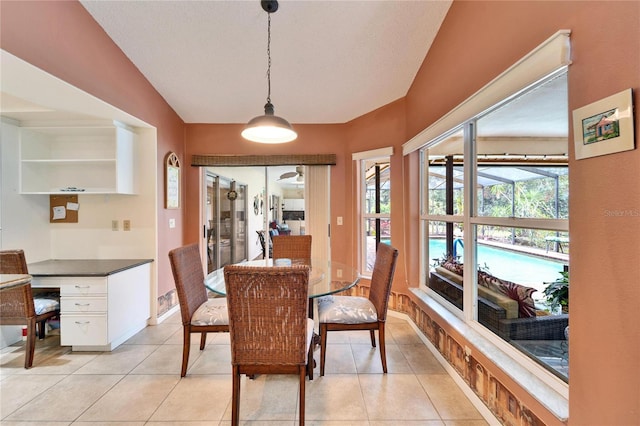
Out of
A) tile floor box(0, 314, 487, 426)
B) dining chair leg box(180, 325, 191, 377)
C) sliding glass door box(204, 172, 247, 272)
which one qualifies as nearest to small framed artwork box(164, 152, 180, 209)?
sliding glass door box(204, 172, 247, 272)

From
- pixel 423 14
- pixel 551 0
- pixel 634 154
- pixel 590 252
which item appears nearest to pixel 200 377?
pixel 590 252

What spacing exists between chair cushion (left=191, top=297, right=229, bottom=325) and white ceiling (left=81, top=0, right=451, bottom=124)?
7.63 feet

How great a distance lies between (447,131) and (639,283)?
5.23 feet

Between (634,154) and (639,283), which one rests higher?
(634,154)

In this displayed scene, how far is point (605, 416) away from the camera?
3.33 feet

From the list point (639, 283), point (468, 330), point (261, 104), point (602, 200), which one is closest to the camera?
point (639, 283)

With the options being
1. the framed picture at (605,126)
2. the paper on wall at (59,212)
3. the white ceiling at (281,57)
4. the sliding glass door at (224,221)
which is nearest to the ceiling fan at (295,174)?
the sliding glass door at (224,221)

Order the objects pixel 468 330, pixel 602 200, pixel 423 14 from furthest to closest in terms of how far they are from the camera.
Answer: pixel 423 14, pixel 468 330, pixel 602 200

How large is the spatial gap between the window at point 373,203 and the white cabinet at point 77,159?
267 centimetres

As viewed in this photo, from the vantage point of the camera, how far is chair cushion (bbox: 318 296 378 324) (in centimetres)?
212

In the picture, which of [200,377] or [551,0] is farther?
[200,377]

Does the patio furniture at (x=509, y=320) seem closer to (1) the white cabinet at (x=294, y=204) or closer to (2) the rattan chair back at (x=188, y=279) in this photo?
(2) the rattan chair back at (x=188, y=279)

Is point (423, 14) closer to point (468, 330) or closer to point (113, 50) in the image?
point (468, 330)

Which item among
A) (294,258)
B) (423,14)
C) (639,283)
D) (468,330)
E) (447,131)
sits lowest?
(468,330)
